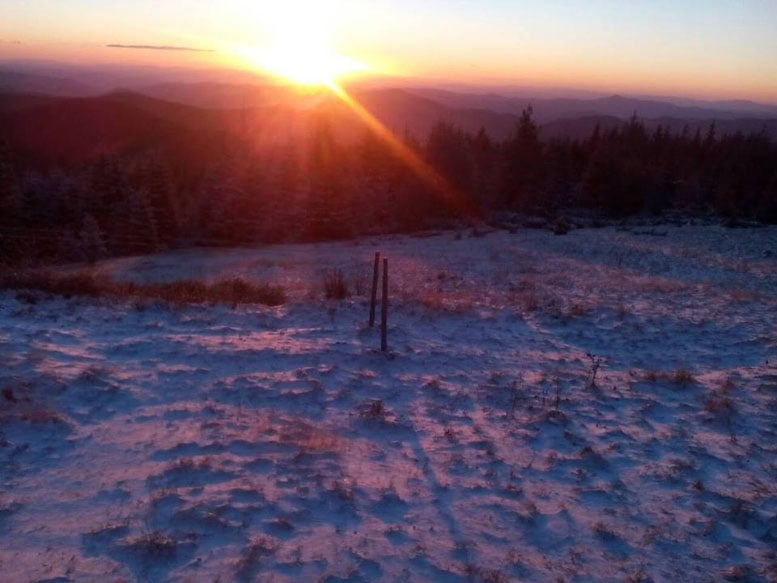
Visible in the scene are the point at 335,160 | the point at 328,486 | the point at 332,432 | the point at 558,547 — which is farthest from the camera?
the point at 335,160

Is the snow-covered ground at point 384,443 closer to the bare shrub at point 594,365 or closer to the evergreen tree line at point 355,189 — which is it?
the bare shrub at point 594,365

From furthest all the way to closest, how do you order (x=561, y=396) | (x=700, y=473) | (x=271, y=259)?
1. (x=271, y=259)
2. (x=561, y=396)
3. (x=700, y=473)

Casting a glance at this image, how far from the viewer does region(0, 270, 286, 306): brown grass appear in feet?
34.3

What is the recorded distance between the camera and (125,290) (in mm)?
11141

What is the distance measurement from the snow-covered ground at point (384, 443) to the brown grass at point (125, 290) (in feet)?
1.53

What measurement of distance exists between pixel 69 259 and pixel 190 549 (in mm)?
29519

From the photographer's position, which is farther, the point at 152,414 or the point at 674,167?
the point at 674,167

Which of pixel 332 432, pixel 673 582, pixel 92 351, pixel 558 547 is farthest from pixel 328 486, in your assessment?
pixel 92 351

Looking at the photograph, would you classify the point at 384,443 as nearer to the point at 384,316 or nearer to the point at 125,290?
the point at 384,316

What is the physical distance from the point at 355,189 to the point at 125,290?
32.0 metres

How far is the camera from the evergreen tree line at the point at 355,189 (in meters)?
37.4

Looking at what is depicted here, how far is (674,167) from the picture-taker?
51.7m

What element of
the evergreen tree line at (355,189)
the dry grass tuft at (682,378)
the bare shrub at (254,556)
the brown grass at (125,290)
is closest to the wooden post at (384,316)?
the brown grass at (125,290)

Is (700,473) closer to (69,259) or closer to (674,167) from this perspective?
(69,259)
